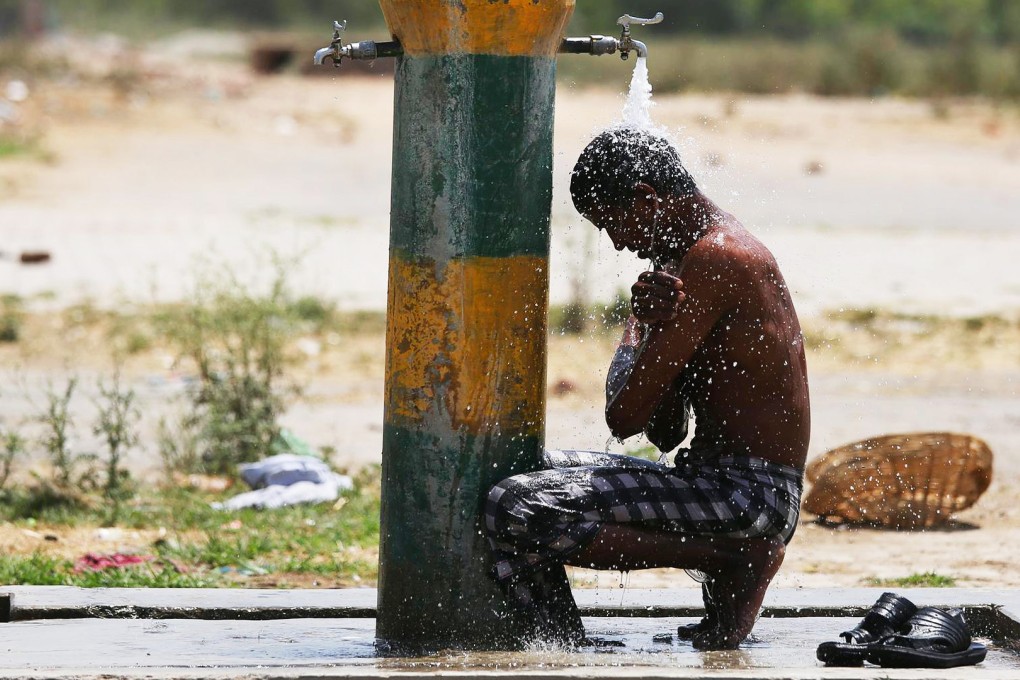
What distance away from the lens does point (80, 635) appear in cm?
392

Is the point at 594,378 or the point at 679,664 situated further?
the point at 594,378

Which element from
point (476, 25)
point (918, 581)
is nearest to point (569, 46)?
point (476, 25)

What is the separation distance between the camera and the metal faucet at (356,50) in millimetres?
3613

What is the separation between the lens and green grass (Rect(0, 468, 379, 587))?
4883 millimetres

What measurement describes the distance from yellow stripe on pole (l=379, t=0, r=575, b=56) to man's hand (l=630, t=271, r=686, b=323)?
61 cm

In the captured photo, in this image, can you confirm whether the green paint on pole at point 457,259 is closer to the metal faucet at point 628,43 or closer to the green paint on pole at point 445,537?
the green paint on pole at point 445,537

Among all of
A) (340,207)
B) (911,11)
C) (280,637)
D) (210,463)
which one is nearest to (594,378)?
(210,463)

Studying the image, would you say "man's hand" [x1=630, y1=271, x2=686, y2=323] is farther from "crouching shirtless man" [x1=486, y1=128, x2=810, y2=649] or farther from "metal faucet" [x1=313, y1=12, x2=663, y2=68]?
"metal faucet" [x1=313, y1=12, x2=663, y2=68]

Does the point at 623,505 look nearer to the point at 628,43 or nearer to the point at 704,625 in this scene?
the point at 704,625

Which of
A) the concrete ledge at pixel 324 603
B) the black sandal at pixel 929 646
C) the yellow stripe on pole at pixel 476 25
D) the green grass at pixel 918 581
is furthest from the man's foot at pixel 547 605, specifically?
the green grass at pixel 918 581

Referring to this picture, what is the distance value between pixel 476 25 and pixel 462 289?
61cm

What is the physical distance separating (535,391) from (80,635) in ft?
4.43

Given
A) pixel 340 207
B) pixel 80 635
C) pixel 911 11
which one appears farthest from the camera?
pixel 911 11

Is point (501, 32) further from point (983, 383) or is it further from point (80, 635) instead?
point (983, 383)
